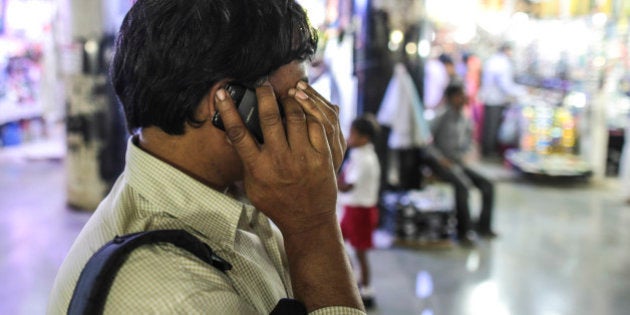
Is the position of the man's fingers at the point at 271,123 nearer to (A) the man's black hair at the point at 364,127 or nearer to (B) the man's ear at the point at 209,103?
(B) the man's ear at the point at 209,103

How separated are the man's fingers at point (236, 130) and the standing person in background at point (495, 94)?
10.4 metres

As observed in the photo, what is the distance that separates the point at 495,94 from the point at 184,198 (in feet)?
35.0

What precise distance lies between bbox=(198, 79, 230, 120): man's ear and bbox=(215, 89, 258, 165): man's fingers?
0.03 metres

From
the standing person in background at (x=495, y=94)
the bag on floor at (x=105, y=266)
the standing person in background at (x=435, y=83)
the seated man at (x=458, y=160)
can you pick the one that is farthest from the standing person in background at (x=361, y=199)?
the standing person in background at (x=495, y=94)

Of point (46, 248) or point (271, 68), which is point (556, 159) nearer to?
point (46, 248)

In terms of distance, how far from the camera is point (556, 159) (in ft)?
31.6

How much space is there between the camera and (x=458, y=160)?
6855 mm

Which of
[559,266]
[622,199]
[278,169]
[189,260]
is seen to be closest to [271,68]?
[278,169]

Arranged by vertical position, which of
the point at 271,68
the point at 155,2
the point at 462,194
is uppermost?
the point at 155,2

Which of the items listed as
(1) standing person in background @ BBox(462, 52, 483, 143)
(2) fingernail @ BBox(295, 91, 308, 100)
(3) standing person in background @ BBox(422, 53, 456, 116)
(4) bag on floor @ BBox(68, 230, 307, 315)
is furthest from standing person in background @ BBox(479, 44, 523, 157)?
(4) bag on floor @ BBox(68, 230, 307, 315)

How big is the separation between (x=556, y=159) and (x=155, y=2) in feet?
31.0

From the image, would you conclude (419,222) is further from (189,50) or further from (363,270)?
(189,50)

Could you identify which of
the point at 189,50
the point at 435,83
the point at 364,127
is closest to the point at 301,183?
the point at 189,50

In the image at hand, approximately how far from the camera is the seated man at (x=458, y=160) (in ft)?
20.9
